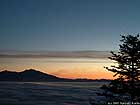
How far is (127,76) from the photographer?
25.8m

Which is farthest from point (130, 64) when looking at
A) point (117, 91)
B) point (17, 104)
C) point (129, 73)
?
point (17, 104)

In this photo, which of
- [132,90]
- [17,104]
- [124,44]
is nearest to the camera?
[132,90]

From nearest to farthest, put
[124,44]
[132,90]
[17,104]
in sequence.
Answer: [132,90] → [124,44] → [17,104]

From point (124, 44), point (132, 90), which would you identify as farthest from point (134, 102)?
point (124, 44)

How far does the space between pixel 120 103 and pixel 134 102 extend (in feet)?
4.24

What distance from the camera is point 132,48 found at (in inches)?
1038

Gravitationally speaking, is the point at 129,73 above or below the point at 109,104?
above

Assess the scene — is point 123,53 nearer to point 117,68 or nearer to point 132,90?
point 117,68

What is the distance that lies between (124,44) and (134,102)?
4765 mm

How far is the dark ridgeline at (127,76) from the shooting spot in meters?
25.3

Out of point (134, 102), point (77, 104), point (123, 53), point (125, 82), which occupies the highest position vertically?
point (123, 53)

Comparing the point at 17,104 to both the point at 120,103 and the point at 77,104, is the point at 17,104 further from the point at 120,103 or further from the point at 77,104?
the point at 120,103

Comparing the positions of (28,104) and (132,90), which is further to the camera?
(28,104)

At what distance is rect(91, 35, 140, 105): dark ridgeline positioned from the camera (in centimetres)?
2527
